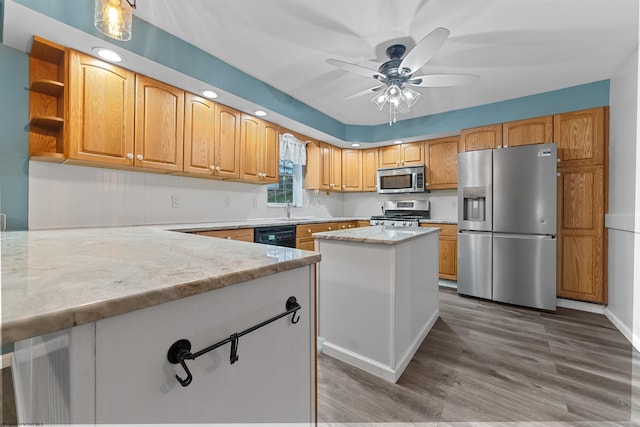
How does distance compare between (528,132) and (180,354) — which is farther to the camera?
(528,132)

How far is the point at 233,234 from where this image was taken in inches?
107

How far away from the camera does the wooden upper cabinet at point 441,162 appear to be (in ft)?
13.4

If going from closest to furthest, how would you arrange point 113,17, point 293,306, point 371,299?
point 293,306
point 113,17
point 371,299

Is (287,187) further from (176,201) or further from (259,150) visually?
(176,201)

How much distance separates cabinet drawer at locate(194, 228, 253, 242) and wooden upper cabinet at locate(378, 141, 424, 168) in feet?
9.20

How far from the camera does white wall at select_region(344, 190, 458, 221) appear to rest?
4312mm

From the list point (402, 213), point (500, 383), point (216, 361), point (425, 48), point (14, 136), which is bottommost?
point (500, 383)

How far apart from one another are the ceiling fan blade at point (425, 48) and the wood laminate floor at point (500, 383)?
6.93ft

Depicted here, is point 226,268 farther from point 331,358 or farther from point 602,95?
point 602,95

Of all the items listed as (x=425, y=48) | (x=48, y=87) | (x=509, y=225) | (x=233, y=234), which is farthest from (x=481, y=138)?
(x=48, y=87)

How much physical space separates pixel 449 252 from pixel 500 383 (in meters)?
2.25

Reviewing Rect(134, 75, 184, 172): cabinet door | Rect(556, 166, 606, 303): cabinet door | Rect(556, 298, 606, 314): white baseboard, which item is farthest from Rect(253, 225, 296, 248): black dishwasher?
Rect(556, 298, 606, 314): white baseboard

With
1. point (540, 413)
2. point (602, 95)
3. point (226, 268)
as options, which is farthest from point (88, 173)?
point (602, 95)

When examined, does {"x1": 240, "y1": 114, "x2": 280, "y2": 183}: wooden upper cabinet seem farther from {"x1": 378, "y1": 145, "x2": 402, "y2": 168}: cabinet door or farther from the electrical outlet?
{"x1": 378, "y1": 145, "x2": 402, "y2": 168}: cabinet door
